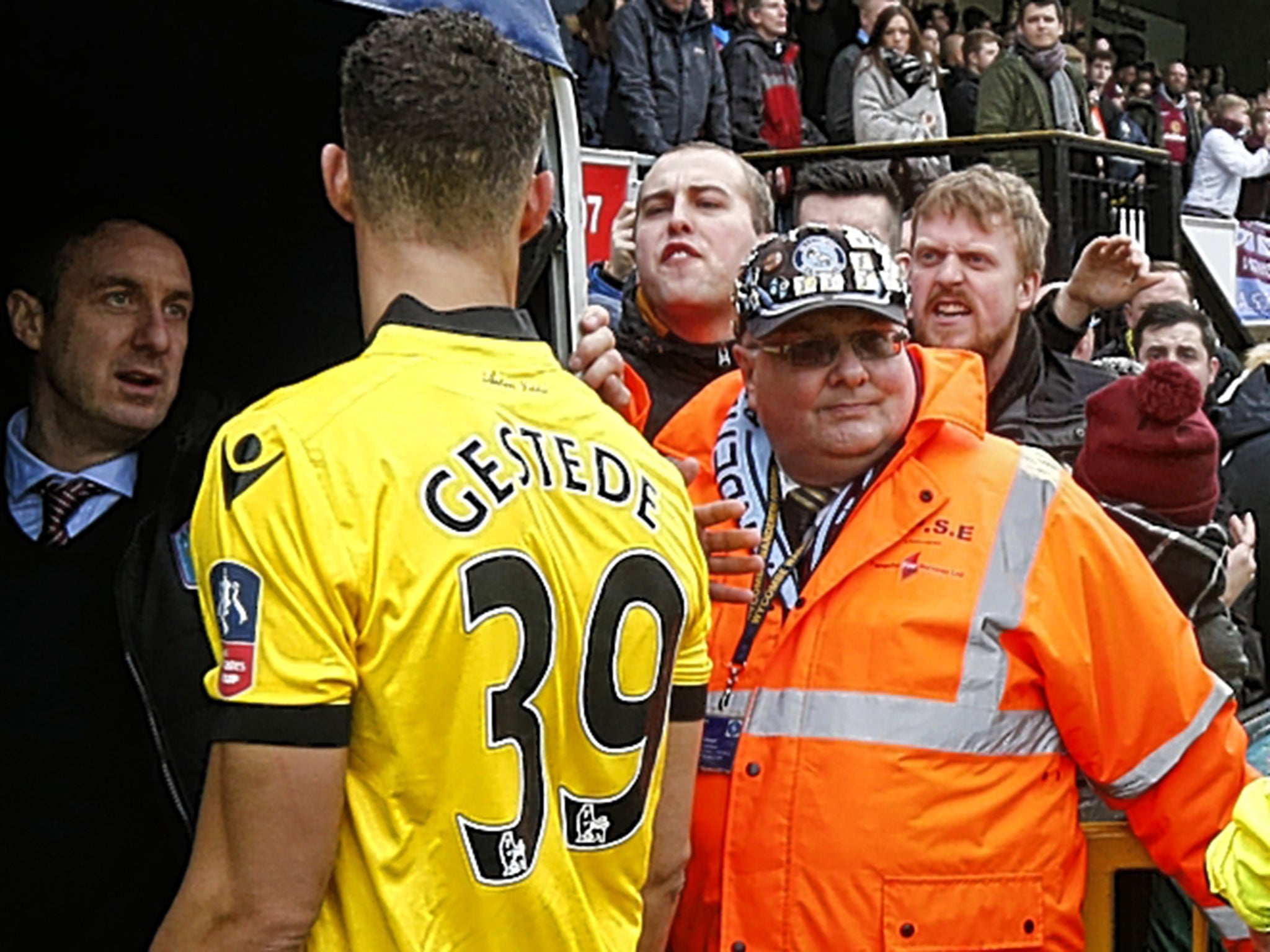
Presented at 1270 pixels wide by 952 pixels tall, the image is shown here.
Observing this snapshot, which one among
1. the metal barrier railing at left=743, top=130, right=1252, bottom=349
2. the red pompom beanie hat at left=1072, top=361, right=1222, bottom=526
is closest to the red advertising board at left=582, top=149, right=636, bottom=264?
the metal barrier railing at left=743, top=130, right=1252, bottom=349

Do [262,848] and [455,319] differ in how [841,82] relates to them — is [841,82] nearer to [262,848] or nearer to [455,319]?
[455,319]

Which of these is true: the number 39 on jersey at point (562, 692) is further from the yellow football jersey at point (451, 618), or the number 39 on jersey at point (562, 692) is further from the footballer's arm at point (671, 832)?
the footballer's arm at point (671, 832)

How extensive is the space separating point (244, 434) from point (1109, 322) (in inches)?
255

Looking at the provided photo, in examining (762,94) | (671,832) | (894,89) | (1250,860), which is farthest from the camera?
(894,89)

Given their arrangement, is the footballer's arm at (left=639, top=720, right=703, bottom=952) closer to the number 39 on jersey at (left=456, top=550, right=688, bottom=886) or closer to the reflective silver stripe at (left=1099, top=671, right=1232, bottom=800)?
the number 39 on jersey at (left=456, top=550, right=688, bottom=886)

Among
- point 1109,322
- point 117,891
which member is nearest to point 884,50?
point 1109,322

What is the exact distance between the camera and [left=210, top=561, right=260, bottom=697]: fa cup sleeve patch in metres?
1.56

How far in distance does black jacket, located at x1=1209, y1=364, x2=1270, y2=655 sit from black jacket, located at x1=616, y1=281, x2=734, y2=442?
60.3 inches

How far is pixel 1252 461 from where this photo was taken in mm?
4215

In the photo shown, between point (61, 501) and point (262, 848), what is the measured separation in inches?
47.5

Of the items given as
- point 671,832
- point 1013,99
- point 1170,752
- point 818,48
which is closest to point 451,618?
point 671,832

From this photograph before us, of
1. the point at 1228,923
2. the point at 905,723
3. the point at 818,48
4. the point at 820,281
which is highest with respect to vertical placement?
the point at 818,48

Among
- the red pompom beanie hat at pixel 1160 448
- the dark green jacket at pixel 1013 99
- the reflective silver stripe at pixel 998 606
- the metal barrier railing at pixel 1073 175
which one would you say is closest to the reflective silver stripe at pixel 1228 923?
the reflective silver stripe at pixel 998 606

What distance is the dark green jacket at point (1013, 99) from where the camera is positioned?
10703 millimetres
